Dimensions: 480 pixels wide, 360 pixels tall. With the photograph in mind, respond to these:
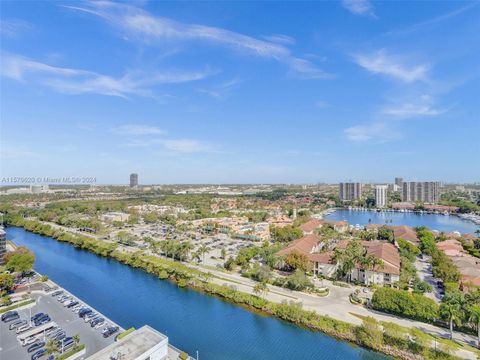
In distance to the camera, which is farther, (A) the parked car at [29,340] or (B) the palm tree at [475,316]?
(B) the palm tree at [475,316]

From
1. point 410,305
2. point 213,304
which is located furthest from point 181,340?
point 410,305

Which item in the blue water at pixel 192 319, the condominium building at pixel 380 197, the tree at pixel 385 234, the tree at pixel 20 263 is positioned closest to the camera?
the blue water at pixel 192 319

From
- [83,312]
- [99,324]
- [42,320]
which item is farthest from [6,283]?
[99,324]

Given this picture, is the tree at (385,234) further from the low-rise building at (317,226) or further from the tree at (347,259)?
the tree at (347,259)

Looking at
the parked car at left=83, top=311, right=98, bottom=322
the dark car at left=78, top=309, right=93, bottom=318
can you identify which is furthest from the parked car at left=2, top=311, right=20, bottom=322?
the parked car at left=83, top=311, right=98, bottom=322

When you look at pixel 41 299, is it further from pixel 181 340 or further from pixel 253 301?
pixel 253 301

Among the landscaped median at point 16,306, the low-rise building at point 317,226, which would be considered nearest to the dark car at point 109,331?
the landscaped median at point 16,306

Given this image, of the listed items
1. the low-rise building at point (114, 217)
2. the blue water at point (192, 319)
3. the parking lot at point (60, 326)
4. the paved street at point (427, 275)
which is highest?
the low-rise building at point (114, 217)
